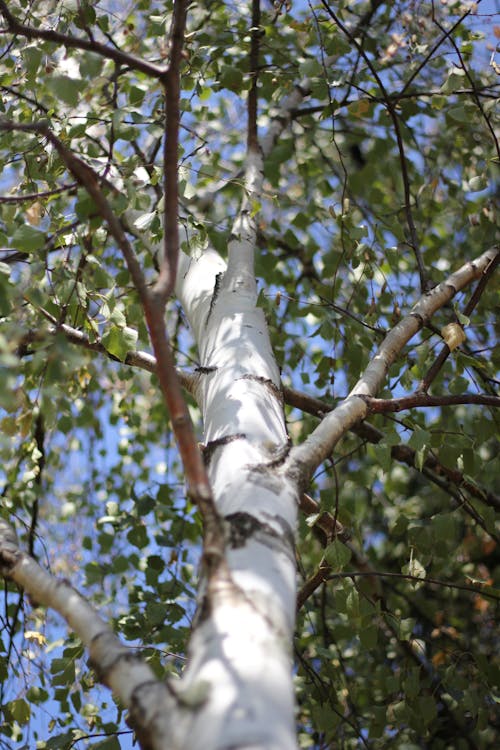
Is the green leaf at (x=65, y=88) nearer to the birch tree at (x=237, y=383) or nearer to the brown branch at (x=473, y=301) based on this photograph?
the birch tree at (x=237, y=383)

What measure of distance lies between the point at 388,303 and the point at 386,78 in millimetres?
960

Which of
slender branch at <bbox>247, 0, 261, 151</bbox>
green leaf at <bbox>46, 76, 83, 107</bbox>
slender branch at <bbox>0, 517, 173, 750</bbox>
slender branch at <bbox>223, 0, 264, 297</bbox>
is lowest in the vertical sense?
slender branch at <bbox>0, 517, 173, 750</bbox>

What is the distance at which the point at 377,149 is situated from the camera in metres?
3.18

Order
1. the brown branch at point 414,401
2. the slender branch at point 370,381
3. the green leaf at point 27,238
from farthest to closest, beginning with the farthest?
the brown branch at point 414,401, the green leaf at point 27,238, the slender branch at point 370,381

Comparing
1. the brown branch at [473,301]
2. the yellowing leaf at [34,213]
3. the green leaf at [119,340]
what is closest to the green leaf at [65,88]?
the green leaf at [119,340]

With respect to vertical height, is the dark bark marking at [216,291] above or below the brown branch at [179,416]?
above

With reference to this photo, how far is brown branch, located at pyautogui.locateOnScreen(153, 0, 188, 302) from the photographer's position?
1.04 m

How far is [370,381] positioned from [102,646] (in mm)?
752

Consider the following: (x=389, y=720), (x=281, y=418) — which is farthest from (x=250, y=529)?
(x=389, y=720)

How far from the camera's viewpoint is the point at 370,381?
57.2 inches

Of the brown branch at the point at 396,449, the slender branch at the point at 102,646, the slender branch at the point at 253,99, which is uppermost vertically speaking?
the slender branch at the point at 253,99

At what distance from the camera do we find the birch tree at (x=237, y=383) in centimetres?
94

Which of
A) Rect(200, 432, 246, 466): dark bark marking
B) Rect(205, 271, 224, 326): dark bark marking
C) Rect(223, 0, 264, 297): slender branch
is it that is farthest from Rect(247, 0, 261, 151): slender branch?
Rect(200, 432, 246, 466): dark bark marking

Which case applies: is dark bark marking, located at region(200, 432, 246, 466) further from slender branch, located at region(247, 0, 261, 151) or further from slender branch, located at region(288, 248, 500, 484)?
slender branch, located at region(247, 0, 261, 151)
